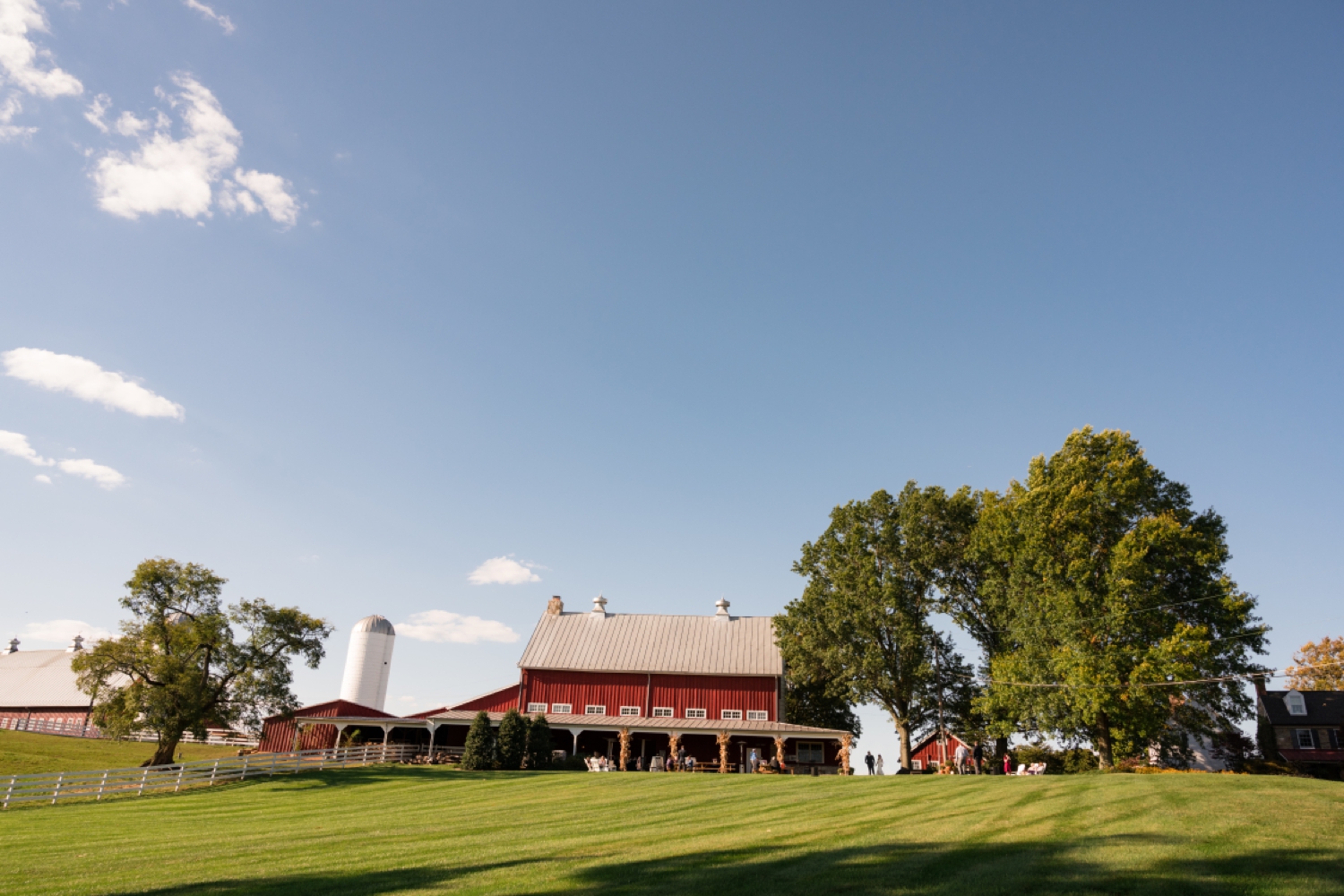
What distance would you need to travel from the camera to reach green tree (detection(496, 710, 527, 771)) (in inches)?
1371

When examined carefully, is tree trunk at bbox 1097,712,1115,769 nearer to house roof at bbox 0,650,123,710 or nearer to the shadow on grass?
the shadow on grass

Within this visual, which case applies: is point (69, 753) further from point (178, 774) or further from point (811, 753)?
point (811, 753)

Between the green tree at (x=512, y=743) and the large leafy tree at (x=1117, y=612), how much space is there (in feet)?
67.9

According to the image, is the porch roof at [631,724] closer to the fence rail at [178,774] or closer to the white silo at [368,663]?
the fence rail at [178,774]

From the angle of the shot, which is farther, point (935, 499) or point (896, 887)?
point (935, 499)

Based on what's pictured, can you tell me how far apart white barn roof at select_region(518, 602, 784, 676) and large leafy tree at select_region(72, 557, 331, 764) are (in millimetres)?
13660

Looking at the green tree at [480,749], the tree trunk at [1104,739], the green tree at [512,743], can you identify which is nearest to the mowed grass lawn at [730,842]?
the tree trunk at [1104,739]

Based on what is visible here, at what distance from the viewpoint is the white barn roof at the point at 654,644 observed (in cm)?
4434

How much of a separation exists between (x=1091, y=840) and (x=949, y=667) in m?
29.6

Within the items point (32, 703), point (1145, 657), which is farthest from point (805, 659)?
point (32, 703)

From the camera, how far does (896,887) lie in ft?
29.7

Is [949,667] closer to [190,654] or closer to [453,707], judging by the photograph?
[453,707]

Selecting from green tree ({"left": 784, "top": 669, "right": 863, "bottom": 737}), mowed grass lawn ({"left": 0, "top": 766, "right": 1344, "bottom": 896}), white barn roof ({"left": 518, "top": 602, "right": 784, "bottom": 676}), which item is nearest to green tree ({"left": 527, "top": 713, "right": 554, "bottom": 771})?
white barn roof ({"left": 518, "top": 602, "right": 784, "bottom": 676})

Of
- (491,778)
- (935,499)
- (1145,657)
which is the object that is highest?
(935,499)
